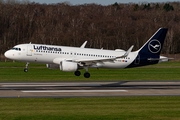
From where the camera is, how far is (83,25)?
487 feet

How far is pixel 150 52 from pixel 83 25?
302ft

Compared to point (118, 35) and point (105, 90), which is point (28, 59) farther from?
point (118, 35)

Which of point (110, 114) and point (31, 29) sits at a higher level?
point (31, 29)

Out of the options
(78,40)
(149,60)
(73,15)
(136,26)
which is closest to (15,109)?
(149,60)

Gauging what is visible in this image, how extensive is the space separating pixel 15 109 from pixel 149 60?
29.1 m

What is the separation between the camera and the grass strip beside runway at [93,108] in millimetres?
28047

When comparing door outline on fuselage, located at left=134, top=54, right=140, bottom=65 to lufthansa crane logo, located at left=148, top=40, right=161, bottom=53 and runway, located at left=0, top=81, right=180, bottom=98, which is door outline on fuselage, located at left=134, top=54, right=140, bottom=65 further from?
runway, located at left=0, top=81, right=180, bottom=98

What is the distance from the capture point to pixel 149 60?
57.0 m

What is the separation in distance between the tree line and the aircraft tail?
63853mm

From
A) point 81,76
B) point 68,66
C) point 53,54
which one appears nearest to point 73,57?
point 53,54

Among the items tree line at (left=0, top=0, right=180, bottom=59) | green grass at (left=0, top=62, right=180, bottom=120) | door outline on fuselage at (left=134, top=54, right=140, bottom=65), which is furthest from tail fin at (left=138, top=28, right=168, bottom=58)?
tree line at (left=0, top=0, right=180, bottom=59)

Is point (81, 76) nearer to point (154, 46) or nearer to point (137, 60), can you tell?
point (137, 60)

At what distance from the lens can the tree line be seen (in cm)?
12975

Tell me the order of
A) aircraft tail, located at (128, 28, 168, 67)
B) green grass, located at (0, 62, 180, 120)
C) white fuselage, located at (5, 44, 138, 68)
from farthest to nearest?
1. aircraft tail, located at (128, 28, 168, 67)
2. white fuselage, located at (5, 44, 138, 68)
3. green grass, located at (0, 62, 180, 120)
